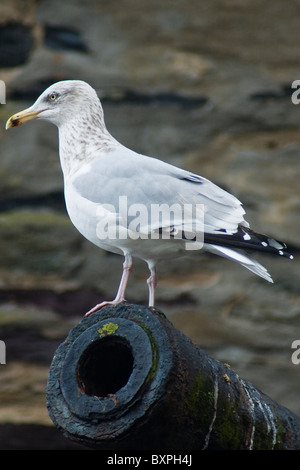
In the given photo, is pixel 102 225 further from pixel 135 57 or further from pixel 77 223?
pixel 135 57

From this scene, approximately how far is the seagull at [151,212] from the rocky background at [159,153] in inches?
34.7

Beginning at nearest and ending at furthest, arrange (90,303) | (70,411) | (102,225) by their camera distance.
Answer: (70,411), (102,225), (90,303)

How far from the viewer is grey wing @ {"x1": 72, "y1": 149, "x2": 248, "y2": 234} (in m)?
1.75

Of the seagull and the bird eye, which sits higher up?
the bird eye

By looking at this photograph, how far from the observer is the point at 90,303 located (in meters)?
2.85

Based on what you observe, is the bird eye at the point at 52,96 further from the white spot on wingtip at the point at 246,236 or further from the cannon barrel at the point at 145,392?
the cannon barrel at the point at 145,392

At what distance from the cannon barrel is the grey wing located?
0.39m

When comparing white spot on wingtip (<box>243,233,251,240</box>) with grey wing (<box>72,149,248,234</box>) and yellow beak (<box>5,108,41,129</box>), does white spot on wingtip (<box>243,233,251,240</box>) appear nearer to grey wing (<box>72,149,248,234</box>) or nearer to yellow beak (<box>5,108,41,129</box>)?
grey wing (<box>72,149,248,234</box>)

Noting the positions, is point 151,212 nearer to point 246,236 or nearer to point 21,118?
point 246,236

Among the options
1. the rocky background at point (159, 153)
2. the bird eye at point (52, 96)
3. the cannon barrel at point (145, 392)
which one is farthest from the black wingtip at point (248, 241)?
the rocky background at point (159, 153)

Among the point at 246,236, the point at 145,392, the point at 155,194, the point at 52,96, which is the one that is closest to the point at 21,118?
the point at 52,96

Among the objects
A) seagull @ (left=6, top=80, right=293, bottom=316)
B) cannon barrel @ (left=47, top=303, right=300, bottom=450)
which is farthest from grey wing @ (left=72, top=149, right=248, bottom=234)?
cannon barrel @ (left=47, top=303, right=300, bottom=450)

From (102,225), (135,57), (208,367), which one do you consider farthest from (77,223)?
(135,57)

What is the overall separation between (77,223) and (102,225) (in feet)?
0.27
